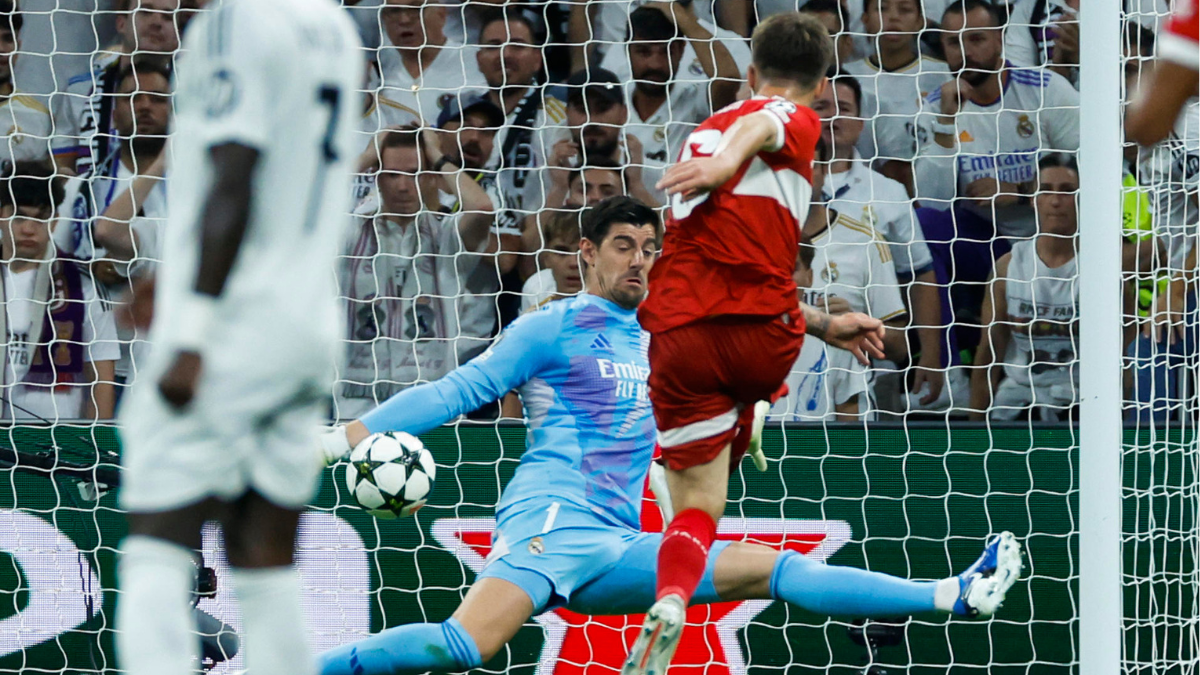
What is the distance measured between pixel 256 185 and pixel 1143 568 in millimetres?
4168

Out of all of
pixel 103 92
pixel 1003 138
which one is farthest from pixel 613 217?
pixel 103 92

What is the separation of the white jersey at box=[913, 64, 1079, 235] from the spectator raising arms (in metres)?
0.17

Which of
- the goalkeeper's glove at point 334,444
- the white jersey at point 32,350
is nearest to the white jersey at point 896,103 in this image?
the goalkeeper's glove at point 334,444

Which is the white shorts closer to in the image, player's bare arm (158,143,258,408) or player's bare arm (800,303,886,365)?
player's bare arm (158,143,258,408)

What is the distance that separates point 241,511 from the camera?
258 centimetres

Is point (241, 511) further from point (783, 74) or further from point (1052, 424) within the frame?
point (1052, 424)

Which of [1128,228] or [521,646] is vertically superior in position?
[1128,228]

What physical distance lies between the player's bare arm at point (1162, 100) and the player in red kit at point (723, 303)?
1460 millimetres

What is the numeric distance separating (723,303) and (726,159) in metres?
0.47

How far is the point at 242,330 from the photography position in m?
2.46

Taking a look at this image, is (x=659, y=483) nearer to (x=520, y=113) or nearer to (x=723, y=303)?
(x=723, y=303)

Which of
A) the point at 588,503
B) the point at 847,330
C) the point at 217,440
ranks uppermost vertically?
the point at 847,330

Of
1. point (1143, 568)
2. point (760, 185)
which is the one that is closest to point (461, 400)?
point (760, 185)

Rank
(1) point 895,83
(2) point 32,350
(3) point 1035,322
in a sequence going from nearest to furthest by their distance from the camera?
(3) point 1035,322, (2) point 32,350, (1) point 895,83
